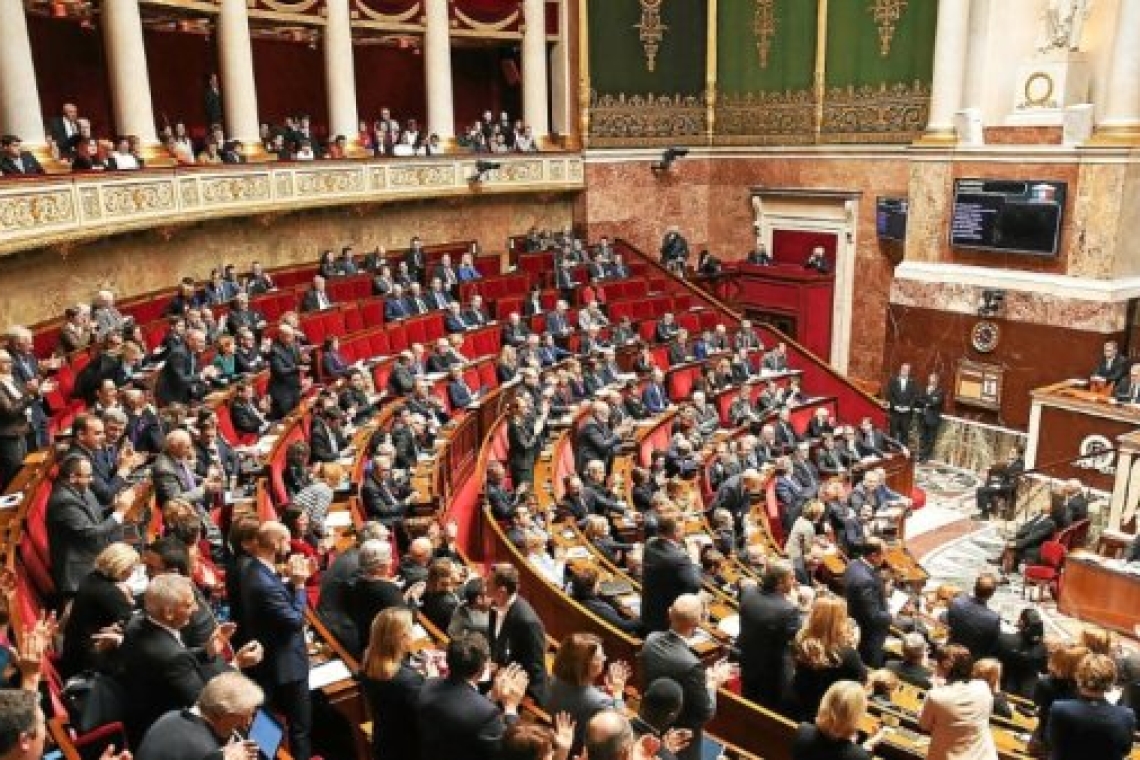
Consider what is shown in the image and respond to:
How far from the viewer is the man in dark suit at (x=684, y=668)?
109 inches

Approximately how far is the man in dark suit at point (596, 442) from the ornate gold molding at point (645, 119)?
6293 millimetres

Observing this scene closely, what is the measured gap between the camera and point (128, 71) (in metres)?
7.98

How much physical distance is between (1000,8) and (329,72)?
22.7ft

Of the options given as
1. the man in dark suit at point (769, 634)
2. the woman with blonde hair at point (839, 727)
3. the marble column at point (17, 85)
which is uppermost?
the marble column at point (17, 85)

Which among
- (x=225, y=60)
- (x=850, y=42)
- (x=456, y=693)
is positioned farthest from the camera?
(x=850, y=42)

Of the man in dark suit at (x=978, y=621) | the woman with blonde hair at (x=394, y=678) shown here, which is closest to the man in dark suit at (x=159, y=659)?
the woman with blonde hair at (x=394, y=678)

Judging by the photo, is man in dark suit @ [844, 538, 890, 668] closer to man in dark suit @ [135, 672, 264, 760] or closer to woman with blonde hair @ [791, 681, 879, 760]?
woman with blonde hair @ [791, 681, 879, 760]

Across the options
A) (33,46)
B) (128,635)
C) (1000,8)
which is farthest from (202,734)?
(1000,8)

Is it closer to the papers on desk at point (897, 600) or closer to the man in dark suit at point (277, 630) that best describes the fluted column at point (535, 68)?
the papers on desk at point (897, 600)

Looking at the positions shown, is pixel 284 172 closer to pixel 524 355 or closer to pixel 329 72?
pixel 329 72

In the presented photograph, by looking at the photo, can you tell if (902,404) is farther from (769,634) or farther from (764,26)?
(769,634)

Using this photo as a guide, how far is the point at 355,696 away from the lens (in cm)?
305

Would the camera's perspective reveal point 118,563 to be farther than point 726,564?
No

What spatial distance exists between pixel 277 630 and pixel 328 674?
371 mm
